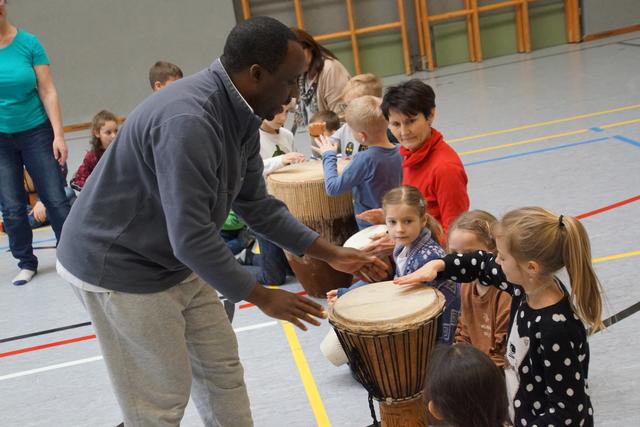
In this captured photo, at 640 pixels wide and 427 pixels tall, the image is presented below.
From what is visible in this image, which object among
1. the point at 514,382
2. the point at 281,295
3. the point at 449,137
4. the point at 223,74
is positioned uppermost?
the point at 223,74

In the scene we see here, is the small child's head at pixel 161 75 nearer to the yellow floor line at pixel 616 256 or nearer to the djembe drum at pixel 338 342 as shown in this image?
the djembe drum at pixel 338 342

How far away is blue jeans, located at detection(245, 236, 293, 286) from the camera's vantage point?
4.25 meters

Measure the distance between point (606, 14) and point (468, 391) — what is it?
11.0 m

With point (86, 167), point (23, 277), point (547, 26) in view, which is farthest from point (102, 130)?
point (547, 26)

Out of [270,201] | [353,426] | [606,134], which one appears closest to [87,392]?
[353,426]

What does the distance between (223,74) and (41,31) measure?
10.3 metres

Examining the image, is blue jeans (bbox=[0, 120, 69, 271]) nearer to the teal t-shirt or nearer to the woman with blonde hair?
the teal t-shirt

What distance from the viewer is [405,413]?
7.94 feet

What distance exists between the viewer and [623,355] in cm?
Result: 287

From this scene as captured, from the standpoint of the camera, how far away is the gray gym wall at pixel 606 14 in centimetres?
1121

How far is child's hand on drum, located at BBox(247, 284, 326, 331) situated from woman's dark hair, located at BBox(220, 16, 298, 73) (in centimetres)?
61

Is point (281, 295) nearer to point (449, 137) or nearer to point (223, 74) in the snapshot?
point (223, 74)

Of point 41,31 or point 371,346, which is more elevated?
point 41,31

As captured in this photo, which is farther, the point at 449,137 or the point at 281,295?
the point at 449,137
